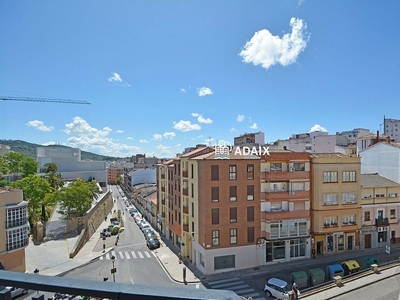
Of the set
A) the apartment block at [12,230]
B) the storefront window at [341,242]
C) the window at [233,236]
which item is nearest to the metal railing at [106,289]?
the window at [233,236]

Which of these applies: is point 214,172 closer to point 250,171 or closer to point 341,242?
point 250,171

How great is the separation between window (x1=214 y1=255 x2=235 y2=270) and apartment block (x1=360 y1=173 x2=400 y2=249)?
1659 cm

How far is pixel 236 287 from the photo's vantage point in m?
24.4

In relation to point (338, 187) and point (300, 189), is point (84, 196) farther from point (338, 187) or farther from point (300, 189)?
point (338, 187)

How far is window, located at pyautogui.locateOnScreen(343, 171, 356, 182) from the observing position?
105 ft

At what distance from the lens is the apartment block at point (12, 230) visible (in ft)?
90.7

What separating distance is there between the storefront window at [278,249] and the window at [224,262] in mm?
4887

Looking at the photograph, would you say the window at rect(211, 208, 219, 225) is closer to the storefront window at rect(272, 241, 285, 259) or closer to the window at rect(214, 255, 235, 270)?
the window at rect(214, 255, 235, 270)

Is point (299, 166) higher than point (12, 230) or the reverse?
higher

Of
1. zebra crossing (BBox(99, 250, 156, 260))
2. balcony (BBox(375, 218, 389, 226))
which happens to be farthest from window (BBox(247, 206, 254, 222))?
balcony (BBox(375, 218, 389, 226))

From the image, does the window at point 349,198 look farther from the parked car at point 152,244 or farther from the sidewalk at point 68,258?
the parked car at point 152,244

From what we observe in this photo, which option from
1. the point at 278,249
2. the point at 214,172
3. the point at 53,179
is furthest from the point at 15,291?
the point at 53,179

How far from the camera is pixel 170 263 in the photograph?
31.6 metres

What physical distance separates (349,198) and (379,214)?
5513 millimetres
